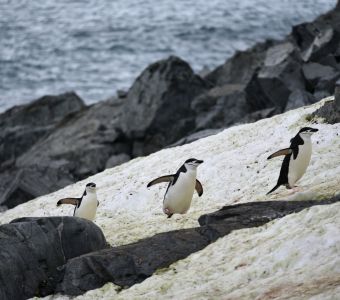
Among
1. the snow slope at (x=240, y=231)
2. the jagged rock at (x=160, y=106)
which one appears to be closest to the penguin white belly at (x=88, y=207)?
the snow slope at (x=240, y=231)

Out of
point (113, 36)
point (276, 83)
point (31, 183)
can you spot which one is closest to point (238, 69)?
point (276, 83)

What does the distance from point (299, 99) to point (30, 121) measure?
863 inches

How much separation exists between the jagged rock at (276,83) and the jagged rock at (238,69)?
6672 mm

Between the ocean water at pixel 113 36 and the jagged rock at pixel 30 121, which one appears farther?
the ocean water at pixel 113 36

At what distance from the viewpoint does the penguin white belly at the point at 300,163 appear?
22.7 m

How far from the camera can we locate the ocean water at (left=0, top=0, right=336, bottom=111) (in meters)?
80.3

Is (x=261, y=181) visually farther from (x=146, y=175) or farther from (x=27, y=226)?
(x=27, y=226)

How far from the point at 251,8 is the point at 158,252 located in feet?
317

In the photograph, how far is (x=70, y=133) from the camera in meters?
50.1

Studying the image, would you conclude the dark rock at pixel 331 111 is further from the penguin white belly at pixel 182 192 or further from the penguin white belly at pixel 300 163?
the penguin white belly at pixel 182 192

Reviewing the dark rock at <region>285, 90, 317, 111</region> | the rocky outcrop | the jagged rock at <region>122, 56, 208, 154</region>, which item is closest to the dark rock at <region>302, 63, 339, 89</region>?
the rocky outcrop

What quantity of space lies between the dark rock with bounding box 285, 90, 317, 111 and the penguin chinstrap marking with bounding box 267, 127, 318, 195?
17.6 metres

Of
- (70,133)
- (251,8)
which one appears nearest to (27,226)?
(70,133)

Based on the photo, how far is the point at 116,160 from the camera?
149 feet
